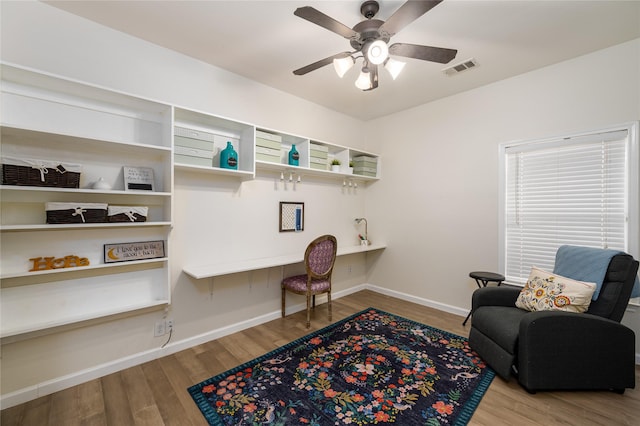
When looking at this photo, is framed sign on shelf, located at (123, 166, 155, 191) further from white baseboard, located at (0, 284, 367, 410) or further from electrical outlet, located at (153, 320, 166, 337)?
white baseboard, located at (0, 284, 367, 410)

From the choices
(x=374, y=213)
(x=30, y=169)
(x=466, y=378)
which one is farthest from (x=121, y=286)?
(x=374, y=213)

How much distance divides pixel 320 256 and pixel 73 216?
2.17 meters

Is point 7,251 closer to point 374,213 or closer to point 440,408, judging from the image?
point 440,408

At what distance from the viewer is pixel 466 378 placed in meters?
2.13

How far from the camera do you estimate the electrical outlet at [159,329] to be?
2408mm

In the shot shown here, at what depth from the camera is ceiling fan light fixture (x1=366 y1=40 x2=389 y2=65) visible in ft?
5.75

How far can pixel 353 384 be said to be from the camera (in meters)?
2.05

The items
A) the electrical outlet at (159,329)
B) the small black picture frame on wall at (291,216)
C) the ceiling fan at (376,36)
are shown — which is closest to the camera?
the ceiling fan at (376,36)

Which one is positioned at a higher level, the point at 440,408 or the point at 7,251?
the point at 7,251

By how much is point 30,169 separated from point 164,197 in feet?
2.71

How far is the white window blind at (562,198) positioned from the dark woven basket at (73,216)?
3971 mm

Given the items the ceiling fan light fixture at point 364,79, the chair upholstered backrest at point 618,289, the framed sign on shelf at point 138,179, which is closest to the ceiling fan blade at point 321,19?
the ceiling fan light fixture at point 364,79

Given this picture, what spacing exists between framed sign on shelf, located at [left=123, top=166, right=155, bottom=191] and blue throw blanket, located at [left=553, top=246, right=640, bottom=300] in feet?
12.1

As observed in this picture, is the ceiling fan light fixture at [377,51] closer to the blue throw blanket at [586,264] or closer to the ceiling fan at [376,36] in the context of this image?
the ceiling fan at [376,36]
